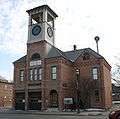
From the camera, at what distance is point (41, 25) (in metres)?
47.1

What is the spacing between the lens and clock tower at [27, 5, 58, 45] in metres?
46.8

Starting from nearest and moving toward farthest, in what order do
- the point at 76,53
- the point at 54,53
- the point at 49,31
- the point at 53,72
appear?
the point at 53,72 < the point at 54,53 < the point at 49,31 < the point at 76,53

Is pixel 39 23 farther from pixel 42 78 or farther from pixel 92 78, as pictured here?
pixel 92 78

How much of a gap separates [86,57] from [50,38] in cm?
806

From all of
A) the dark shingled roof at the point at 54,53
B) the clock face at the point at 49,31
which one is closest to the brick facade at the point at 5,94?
the clock face at the point at 49,31

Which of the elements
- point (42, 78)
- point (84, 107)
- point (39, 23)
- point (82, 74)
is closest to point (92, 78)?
point (82, 74)

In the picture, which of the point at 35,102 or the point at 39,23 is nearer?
the point at 35,102

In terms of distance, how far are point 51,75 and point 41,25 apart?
10.1 m

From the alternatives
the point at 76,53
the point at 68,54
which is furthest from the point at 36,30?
the point at 76,53

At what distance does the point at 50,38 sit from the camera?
48.4m

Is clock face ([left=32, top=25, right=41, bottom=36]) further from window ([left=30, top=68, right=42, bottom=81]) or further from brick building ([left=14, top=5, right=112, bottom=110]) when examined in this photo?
window ([left=30, top=68, right=42, bottom=81])

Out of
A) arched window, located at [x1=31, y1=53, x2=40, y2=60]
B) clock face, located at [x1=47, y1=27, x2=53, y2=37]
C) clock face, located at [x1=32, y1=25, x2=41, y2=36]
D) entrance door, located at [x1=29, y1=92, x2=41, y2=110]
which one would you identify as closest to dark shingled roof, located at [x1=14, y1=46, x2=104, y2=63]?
arched window, located at [x1=31, y1=53, x2=40, y2=60]

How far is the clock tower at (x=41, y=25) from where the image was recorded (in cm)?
4683

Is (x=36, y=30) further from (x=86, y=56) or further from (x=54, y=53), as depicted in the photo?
(x=86, y=56)
